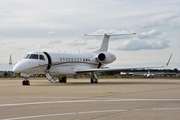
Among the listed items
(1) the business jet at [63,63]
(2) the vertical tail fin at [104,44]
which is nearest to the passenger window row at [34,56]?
(1) the business jet at [63,63]

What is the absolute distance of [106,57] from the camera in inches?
1738

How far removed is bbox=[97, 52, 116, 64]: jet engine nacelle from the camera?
145 ft

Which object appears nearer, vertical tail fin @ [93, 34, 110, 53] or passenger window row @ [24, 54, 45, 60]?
passenger window row @ [24, 54, 45, 60]

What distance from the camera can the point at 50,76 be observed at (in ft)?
121

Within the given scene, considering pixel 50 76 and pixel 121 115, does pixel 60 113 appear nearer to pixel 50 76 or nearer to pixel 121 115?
pixel 121 115

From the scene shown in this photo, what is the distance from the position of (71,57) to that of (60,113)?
29840 millimetres

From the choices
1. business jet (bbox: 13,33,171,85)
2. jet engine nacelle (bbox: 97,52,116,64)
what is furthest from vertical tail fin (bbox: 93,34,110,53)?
jet engine nacelle (bbox: 97,52,116,64)

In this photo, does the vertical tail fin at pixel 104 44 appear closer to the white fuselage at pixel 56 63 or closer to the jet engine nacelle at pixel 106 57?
the white fuselage at pixel 56 63

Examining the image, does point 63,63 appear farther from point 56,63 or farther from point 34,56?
point 34,56

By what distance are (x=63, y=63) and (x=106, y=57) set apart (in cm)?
664

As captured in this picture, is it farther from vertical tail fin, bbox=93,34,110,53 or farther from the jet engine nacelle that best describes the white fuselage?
vertical tail fin, bbox=93,34,110,53

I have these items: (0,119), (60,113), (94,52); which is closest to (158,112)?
(60,113)

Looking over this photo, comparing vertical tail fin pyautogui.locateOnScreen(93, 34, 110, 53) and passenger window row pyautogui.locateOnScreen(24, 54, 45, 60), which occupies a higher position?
vertical tail fin pyautogui.locateOnScreen(93, 34, 110, 53)

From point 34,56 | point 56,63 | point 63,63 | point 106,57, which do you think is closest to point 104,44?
point 106,57
